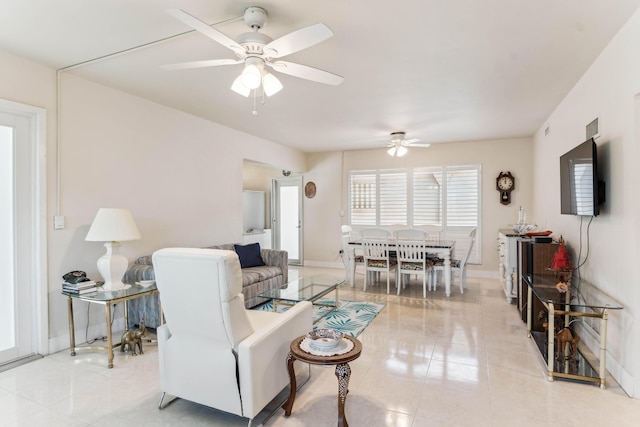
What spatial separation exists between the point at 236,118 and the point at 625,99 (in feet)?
13.5

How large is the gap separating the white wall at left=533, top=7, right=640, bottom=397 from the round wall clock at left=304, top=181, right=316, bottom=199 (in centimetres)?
506

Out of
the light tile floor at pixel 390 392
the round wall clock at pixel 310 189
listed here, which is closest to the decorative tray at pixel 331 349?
the light tile floor at pixel 390 392

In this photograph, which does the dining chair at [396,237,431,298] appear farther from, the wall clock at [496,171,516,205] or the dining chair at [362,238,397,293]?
the wall clock at [496,171,516,205]

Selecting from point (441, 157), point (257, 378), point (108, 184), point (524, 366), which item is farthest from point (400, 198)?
point (257, 378)

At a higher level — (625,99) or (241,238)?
(625,99)

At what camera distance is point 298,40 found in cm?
196

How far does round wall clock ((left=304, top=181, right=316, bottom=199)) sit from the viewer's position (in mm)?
7692

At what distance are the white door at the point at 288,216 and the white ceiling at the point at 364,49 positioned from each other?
3.53 metres

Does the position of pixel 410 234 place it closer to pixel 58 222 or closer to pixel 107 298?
pixel 107 298

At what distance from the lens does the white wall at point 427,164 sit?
612 centimetres

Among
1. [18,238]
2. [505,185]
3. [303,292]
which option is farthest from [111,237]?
[505,185]

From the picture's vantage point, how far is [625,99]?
2.45m

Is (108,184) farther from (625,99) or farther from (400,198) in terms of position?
(400,198)

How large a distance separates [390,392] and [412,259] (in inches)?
112
